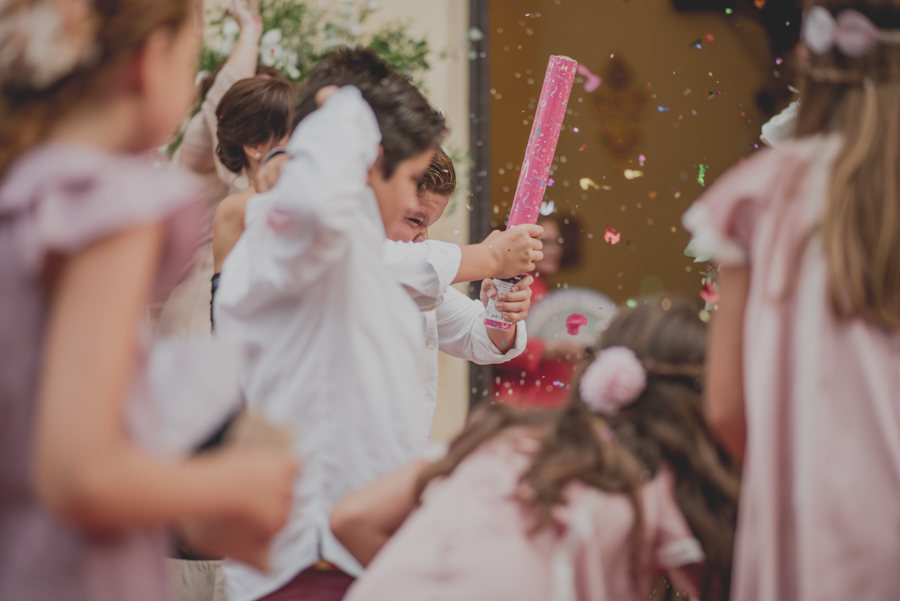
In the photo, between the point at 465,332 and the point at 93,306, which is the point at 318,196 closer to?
the point at 93,306

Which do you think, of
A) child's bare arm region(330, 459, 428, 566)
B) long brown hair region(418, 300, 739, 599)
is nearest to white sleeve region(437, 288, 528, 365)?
long brown hair region(418, 300, 739, 599)

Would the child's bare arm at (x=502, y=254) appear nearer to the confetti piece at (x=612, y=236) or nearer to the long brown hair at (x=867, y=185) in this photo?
the long brown hair at (x=867, y=185)

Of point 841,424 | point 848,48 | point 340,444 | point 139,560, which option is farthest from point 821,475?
point 139,560

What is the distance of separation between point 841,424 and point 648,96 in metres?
2.37

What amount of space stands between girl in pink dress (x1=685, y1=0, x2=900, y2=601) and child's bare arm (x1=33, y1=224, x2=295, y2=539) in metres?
0.69

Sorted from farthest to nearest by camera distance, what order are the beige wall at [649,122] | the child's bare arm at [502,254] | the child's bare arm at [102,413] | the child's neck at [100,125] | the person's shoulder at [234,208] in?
the beige wall at [649,122] → the person's shoulder at [234,208] → the child's bare arm at [502,254] → the child's neck at [100,125] → the child's bare arm at [102,413]

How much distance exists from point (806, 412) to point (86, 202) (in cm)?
85

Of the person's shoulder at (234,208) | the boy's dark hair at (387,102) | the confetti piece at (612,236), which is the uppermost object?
the boy's dark hair at (387,102)

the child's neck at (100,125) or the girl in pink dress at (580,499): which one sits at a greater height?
the child's neck at (100,125)

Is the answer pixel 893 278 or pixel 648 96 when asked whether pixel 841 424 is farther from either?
pixel 648 96

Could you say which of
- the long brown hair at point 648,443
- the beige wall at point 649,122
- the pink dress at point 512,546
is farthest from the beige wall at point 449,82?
the pink dress at point 512,546

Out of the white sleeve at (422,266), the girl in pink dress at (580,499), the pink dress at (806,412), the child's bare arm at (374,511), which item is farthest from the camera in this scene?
the white sleeve at (422,266)

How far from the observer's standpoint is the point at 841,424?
1.12 metres

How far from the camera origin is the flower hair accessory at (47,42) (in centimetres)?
84
